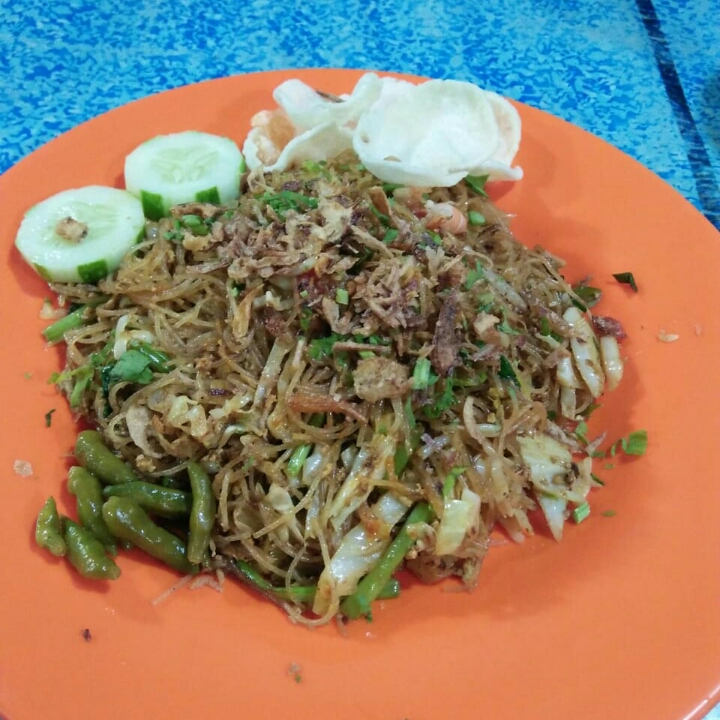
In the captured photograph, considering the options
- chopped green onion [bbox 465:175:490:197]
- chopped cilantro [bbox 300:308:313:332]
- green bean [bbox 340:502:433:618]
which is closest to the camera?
green bean [bbox 340:502:433:618]

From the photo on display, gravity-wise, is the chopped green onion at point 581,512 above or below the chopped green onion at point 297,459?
below

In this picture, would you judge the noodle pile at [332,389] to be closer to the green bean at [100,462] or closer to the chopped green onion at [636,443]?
the green bean at [100,462]

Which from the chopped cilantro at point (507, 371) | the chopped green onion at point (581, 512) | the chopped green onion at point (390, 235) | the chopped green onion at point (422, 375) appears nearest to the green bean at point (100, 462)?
the chopped green onion at point (422, 375)

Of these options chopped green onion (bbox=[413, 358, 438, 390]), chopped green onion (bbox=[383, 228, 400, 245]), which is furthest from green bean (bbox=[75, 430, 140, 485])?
chopped green onion (bbox=[383, 228, 400, 245])

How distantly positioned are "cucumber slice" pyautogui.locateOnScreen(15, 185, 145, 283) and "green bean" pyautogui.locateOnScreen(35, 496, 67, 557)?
3.28ft

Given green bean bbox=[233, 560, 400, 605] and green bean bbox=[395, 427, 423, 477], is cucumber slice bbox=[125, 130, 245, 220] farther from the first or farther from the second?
green bean bbox=[233, 560, 400, 605]

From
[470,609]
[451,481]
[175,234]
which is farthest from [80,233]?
[470,609]

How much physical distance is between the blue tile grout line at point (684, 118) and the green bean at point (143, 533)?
3.60 meters

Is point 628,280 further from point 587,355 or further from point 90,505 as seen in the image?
point 90,505

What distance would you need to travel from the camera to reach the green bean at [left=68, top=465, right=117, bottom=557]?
2.21 m

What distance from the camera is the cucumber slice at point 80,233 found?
2.68 meters

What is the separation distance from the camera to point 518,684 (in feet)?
6.37

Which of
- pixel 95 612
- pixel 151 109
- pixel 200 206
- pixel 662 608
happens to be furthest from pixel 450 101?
pixel 95 612

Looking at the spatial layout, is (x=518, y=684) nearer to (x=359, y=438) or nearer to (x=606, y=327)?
(x=359, y=438)
